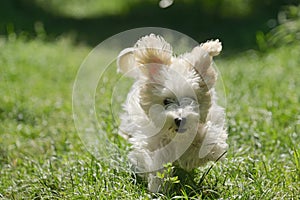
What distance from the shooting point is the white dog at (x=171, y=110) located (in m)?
3.03

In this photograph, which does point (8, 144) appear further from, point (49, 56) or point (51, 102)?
point (49, 56)

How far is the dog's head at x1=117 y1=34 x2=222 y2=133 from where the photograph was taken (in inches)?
119

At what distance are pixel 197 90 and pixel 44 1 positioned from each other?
28.1 ft

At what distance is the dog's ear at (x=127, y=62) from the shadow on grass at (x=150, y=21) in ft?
19.0

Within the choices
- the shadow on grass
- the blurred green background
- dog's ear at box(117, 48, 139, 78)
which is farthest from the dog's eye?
the shadow on grass

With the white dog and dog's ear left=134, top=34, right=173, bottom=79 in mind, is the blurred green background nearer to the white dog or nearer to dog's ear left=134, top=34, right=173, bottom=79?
the white dog

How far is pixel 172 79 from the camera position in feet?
10.0

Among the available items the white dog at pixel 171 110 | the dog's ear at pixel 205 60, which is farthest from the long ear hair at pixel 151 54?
the dog's ear at pixel 205 60

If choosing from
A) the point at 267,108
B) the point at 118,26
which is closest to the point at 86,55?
the point at 118,26

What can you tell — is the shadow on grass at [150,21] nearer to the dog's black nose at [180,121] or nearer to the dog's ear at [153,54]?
the dog's ear at [153,54]

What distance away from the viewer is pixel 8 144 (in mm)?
4426

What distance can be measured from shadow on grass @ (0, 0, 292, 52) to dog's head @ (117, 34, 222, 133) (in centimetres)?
606

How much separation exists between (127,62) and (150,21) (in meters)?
7.19

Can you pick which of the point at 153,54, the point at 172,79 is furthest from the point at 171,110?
the point at 153,54
